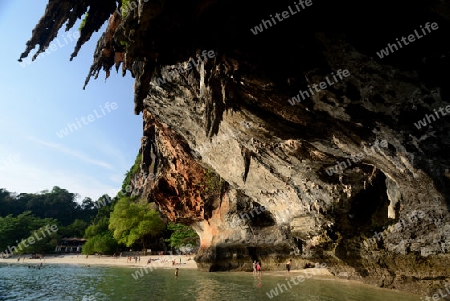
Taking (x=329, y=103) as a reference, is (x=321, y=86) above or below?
above

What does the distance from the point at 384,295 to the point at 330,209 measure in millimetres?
4073

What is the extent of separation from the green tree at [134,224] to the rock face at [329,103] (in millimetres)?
28986

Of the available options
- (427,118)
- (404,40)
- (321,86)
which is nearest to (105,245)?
(321,86)

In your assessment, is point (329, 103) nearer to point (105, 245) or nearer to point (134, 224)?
point (134, 224)

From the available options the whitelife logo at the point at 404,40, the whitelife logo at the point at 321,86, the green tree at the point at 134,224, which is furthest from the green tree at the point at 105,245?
the whitelife logo at the point at 404,40

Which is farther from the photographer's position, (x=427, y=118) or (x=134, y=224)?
(x=134, y=224)

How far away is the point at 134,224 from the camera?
40.1 metres

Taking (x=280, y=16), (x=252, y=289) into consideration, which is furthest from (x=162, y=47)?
(x=252, y=289)

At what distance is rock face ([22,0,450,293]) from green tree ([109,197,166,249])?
2899 centimetres

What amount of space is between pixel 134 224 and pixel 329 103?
38.8 metres

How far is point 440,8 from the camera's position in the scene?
5.53 metres

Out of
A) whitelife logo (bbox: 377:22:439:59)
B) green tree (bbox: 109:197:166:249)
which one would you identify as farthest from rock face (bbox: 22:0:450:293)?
green tree (bbox: 109:197:166:249)

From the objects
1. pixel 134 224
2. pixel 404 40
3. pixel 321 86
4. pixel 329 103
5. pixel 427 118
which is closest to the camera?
pixel 404 40

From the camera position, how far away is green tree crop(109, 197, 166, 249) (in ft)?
127
